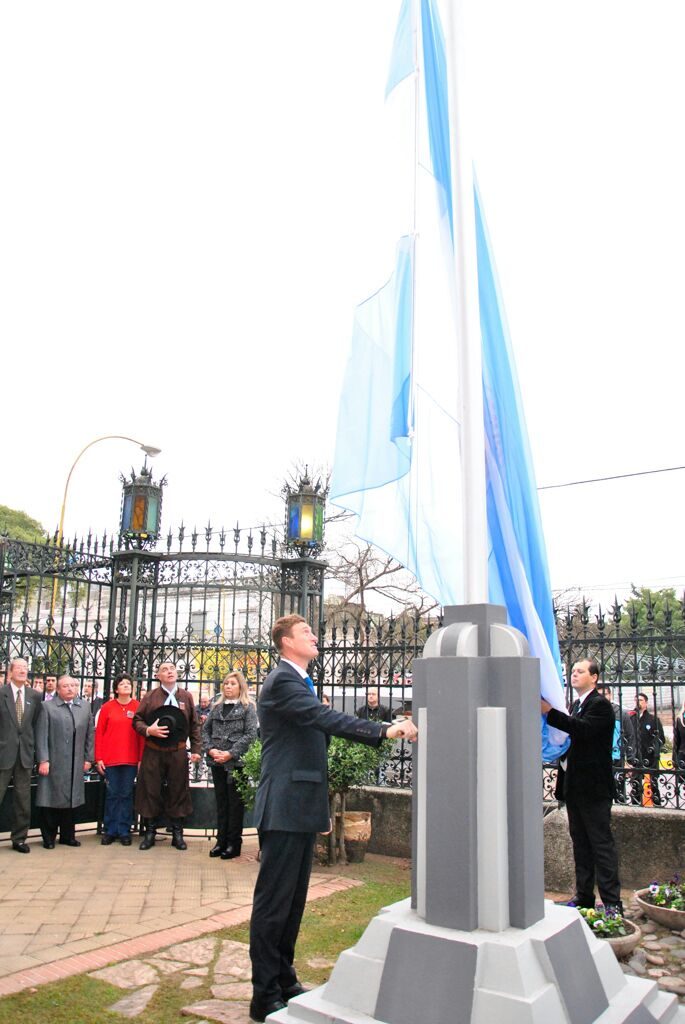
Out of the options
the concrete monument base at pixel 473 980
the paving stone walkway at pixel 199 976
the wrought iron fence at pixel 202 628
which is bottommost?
the paving stone walkway at pixel 199 976

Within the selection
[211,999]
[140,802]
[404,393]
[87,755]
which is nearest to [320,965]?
[211,999]

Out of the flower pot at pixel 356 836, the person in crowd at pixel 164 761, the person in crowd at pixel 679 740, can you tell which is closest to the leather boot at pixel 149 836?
the person in crowd at pixel 164 761

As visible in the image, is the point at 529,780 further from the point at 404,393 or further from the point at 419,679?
the point at 404,393

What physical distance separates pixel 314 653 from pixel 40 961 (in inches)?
98.3

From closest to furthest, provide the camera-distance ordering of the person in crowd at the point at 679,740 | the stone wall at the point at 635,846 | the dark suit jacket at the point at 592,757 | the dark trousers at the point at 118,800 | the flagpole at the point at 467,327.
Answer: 1. the flagpole at the point at 467,327
2. the dark suit jacket at the point at 592,757
3. the stone wall at the point at 635,846
4. the person in crowd at the point at 679,740
5. the dark trousers at the point at 118,800

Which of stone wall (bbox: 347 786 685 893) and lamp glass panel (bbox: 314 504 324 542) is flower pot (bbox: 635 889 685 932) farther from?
lamp glass panel (bbox: 314 504 324 542)

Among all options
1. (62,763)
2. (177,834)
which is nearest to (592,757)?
(177,834)

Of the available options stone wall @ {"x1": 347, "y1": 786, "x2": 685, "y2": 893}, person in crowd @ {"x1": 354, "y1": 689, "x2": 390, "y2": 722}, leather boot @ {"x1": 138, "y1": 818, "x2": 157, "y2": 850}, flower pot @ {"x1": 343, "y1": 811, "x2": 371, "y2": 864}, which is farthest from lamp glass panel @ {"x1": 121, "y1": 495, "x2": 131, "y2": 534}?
stone wall @ {"x1": 347, "y1": 786, "x2": 685, "y2": 893}

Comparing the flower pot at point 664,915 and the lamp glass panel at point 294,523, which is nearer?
the flower pot at point 664,915

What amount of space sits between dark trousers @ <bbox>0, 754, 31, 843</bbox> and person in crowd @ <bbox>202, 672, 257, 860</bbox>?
6.17 feet

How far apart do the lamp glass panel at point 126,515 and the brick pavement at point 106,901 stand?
3.60 metres

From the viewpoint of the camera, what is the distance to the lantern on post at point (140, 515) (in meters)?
9.77

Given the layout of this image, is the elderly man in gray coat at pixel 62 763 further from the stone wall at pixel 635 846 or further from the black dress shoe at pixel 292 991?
the black dress shoe at pixel 292 991

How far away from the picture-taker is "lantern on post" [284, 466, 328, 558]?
389 inches
